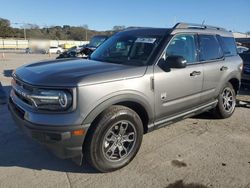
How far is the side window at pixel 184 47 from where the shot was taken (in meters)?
4.76

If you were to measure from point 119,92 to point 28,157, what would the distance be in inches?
67.2

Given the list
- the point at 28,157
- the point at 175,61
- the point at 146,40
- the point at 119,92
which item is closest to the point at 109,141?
the point at 119,92

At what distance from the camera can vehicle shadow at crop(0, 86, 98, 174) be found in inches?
162

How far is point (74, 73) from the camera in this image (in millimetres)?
3785

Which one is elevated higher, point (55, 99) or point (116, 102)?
point (55, 99)

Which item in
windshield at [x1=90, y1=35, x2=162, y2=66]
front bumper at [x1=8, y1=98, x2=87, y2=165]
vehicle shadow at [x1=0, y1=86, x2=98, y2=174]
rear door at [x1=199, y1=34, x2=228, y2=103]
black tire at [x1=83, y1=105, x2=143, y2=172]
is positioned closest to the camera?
front bumper at [x1=8, y1=98, x2=87, y2=165]

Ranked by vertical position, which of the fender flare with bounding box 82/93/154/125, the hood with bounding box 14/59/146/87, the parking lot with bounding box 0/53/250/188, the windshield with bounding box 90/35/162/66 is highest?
the windshield with bounding box 90/35/162/66

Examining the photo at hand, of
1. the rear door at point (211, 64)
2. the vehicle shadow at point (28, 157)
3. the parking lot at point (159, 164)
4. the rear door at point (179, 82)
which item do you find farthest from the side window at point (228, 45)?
the vehicle shadow at point (28, 157)

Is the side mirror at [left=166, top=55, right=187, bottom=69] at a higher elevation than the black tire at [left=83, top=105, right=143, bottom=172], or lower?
higher

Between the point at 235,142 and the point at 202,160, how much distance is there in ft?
3.42

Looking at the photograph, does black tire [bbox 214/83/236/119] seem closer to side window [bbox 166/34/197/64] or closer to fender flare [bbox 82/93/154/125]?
side window [bbox 166/34/197/64]

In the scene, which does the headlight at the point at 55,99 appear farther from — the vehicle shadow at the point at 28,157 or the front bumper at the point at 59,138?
the vehicle shadow at the point at 28,157

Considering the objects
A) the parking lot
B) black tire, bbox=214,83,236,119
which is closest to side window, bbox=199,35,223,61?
black tire, bbox=214,83,236,119

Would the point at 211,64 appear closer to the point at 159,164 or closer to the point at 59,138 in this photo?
the point at 159,164
